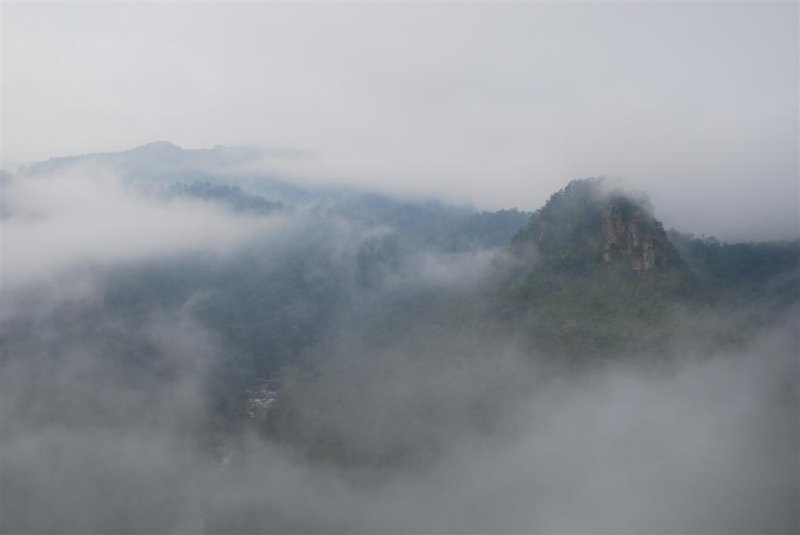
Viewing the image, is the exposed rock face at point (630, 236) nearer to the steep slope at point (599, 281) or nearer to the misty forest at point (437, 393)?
the steep slope at point (599, 281)

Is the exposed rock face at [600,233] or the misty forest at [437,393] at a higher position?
the exposed rock face at [600,233]

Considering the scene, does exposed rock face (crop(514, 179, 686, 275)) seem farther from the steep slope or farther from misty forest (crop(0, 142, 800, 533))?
misty forest (crop(0, 142, 800, 533))

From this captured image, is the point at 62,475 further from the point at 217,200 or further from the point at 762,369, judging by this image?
the point at 217,200

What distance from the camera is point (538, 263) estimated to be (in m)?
78.2

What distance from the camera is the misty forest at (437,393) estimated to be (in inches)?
1921

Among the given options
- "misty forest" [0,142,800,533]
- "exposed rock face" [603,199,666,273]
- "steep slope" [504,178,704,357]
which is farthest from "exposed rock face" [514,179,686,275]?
"misty forest" [0,142,800,533]

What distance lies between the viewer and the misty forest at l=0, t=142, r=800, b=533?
48.8m

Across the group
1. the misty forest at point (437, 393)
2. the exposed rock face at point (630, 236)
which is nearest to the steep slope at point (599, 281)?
the exposed rock face at point (630, 236)

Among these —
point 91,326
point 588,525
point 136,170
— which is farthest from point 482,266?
point 136,170

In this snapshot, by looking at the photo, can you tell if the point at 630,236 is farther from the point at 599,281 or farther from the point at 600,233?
the point at 599,281

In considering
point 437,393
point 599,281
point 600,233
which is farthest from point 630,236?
point 437,393

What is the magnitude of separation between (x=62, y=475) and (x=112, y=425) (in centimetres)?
810

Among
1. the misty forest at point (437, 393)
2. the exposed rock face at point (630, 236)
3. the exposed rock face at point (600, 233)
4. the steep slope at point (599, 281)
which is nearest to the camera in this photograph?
the misty forest at point (437, 393)

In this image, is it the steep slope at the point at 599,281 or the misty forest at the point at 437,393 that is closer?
the misty forest at the point at 437,393
